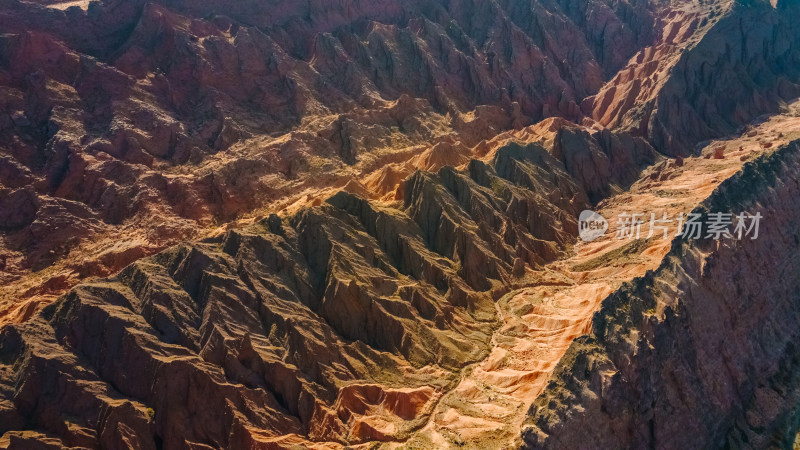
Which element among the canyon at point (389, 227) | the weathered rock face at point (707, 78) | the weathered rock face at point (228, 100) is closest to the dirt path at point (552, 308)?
the canyon at point (389, 227)

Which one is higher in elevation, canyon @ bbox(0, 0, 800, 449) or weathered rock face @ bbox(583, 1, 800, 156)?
weathered rock face @ bbox(583, 1, 800, 156)

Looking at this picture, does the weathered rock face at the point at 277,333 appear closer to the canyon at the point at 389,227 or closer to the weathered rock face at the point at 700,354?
the canyon at the point at 389,227

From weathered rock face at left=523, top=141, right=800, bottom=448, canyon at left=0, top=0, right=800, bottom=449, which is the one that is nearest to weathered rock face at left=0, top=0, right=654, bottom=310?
canyon at left=0, top=0, right=800, bottom=449

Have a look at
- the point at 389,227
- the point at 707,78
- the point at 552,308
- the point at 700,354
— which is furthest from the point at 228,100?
the point at 707,78

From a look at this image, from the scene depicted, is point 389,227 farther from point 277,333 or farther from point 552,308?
point 277,333

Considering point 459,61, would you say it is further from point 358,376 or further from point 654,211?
point 358,376

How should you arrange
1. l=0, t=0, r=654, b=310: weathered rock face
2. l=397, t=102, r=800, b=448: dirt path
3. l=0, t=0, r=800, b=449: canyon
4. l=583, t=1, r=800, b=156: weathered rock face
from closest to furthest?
1. l=0, t=0, r=800, b=449: canyon
2. l=397, t=102, r=800, b=448: dirt path
3. l=0, t=0, r=654, b=310: weathered rock face
4. l=583, t=1, r=800, b=156: weathered rock face

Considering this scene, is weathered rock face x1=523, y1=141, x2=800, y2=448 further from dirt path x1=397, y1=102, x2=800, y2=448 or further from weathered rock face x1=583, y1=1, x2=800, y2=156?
weathered rock face x1=583, y1=1, x2=800, y2=156
